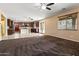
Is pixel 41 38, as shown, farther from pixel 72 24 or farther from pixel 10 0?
pixel 10 0

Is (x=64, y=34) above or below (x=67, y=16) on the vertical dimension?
below

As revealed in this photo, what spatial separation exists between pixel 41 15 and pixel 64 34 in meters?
0.89

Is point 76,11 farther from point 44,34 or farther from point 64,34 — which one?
point 44,34

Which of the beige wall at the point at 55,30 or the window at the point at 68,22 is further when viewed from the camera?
the window at the point at 68,22

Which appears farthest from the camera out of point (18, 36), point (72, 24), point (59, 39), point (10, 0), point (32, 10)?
→ point (18, 36)

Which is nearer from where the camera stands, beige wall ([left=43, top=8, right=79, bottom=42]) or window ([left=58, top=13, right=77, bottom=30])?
beige wall ([left=43, top=8, right=79, bottom=42])

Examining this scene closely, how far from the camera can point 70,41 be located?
3.09 meters

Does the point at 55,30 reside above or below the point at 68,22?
below

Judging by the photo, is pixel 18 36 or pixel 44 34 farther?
pixel 18 36

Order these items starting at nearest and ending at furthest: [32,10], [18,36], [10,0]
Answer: [10,0]
[32,10]
[18,36]

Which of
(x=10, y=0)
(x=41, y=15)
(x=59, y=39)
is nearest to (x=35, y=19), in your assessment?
(x=41, y=15)

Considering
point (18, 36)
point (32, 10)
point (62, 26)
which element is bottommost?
point (18, 36)

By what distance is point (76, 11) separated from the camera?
3.38 metres

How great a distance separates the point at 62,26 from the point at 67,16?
36 centimetres
